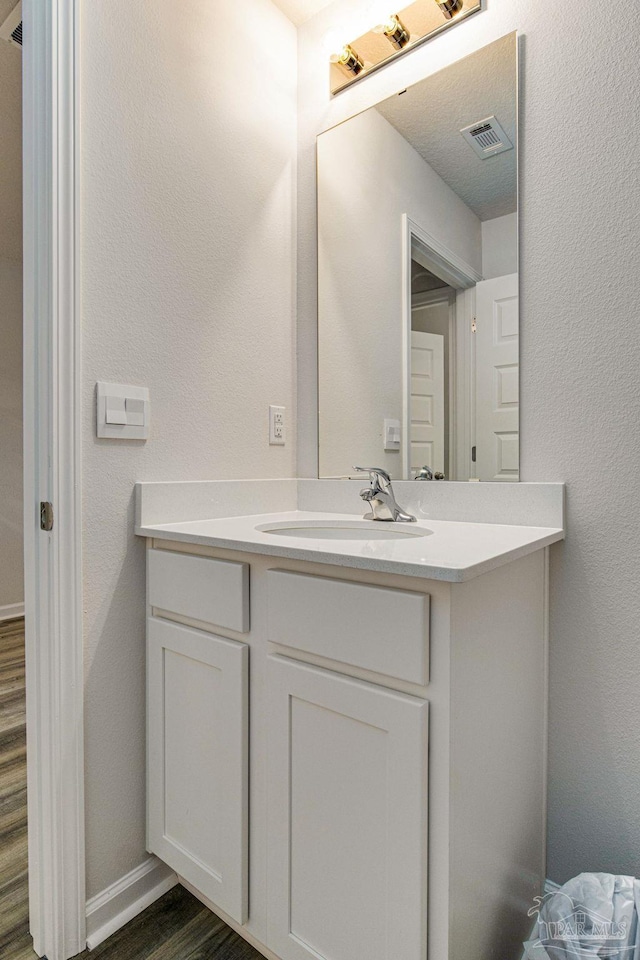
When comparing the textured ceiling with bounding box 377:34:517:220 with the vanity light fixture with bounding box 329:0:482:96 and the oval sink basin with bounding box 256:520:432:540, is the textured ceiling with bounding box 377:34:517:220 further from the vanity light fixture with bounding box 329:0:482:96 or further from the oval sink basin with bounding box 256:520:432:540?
the oval sink basin with bounding box 256:520:432:540

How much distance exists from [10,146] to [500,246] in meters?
2.38

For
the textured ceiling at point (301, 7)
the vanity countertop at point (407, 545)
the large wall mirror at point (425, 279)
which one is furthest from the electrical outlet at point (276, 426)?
the textured ceiling at point (301, 7)

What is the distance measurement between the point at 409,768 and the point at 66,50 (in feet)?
4.90

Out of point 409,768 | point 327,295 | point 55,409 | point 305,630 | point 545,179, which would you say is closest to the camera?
point 409,768

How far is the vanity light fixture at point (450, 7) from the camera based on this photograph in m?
1.34

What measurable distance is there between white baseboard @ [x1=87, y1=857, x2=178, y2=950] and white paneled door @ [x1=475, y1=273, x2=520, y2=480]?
1238 mm

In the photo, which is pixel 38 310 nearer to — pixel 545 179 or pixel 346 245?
pixel 346 245

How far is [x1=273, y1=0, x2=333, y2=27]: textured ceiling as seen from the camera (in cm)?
164

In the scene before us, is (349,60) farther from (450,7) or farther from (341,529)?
(341,529)

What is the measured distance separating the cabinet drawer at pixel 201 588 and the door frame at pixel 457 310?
615 millimetres

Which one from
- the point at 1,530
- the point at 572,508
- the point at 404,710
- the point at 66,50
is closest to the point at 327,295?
the point at 66,50

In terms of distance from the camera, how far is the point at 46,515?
3.68 feet

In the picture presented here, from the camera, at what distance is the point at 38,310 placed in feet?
3.65

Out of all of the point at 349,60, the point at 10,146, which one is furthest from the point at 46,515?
the point at 10,146
